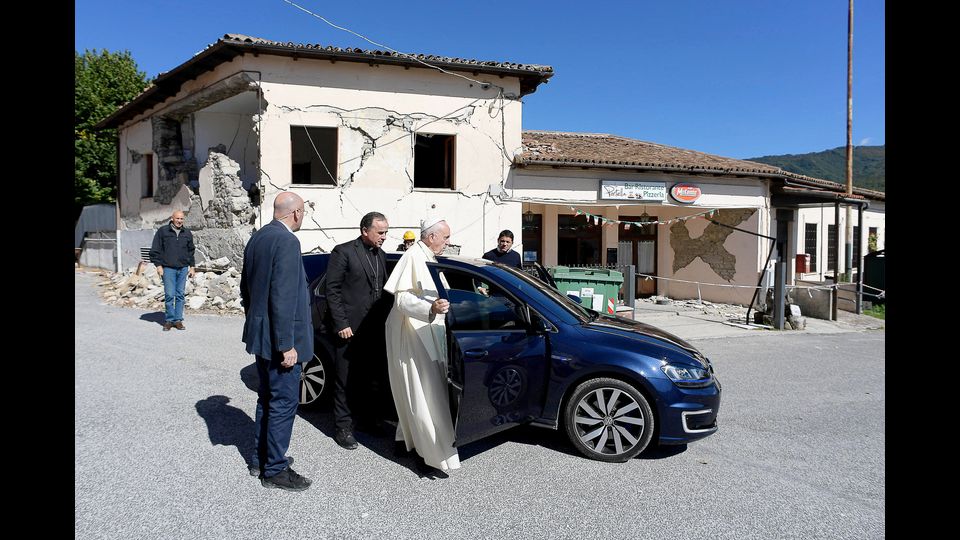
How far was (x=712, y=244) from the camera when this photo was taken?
1730 cm

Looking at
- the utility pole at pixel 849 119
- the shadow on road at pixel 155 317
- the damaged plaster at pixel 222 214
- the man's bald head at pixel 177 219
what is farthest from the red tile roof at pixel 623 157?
the shadow on road at pixel 155 317

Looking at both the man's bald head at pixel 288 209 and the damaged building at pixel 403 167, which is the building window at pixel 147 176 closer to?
the damaged building at pixel 403 167

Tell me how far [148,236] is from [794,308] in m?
16.6

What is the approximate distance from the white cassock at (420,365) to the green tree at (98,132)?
25666mm

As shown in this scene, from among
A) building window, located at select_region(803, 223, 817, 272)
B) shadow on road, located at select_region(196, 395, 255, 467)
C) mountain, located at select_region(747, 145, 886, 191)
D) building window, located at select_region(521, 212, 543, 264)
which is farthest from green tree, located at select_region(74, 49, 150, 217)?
mountain, located at select_region(747, 145, 886, 191)

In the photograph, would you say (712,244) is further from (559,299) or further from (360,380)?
(360,380)

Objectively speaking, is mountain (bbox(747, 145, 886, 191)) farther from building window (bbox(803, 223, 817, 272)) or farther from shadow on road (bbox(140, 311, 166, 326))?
shadow on road (bbox(140, 311, 166, 326))

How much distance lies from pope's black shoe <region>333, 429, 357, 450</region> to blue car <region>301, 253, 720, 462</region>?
0.99 m

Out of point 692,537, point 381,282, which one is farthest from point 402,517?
point 381,282

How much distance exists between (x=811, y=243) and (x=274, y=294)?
23.2 meters

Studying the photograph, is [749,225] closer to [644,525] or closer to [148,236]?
[644,525]

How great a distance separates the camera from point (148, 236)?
16.3m

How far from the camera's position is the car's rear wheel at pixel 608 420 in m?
4.33

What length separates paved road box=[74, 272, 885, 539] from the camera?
10.8ft
